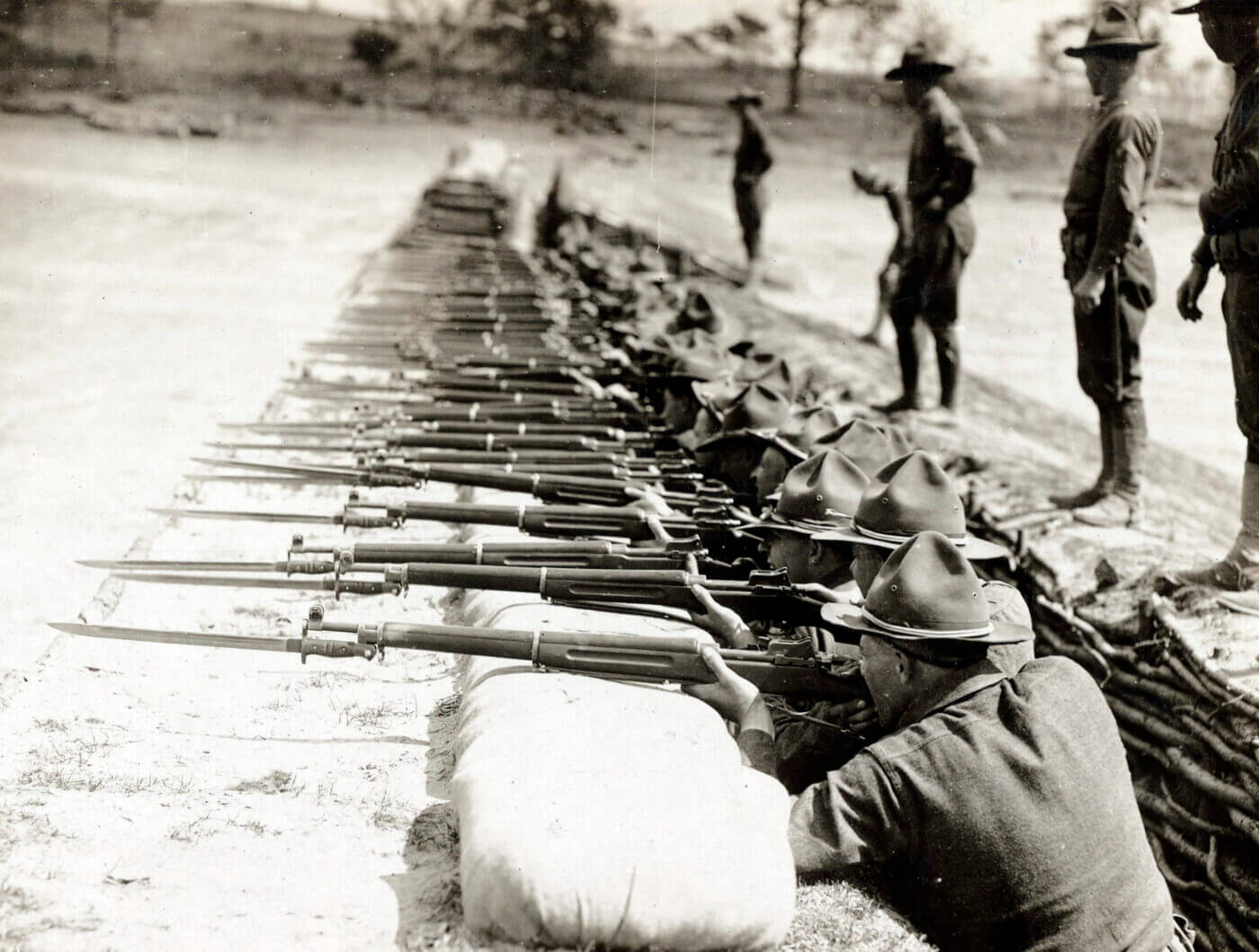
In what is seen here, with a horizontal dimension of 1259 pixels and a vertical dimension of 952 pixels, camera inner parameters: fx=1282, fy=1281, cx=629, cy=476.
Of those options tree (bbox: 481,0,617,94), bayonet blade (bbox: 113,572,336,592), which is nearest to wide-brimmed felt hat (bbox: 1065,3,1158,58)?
bayonet blade (bbox: 113,572,336,592)

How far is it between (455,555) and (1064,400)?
9.78m

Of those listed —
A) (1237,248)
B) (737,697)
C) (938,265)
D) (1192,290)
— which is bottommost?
(737,697)

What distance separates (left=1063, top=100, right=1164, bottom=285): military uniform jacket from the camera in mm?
7102

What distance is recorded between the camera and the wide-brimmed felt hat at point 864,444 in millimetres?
5484

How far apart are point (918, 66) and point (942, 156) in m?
0.74

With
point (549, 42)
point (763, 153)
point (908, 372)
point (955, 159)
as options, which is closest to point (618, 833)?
point (955, 159)

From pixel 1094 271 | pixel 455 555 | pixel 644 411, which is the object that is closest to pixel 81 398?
pixel 644 411

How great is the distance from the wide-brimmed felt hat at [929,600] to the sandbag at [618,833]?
0.57 m

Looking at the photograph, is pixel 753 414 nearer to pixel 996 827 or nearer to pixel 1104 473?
pixel 1104 473

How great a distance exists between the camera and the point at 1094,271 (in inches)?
284

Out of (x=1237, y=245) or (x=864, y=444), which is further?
(x=1237, y=245)

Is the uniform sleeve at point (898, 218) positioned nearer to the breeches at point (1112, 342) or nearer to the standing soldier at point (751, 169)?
the standing soldier at point (751, 169)

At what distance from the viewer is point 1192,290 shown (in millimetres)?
6219

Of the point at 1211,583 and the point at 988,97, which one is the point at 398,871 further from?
the point at 988,97
